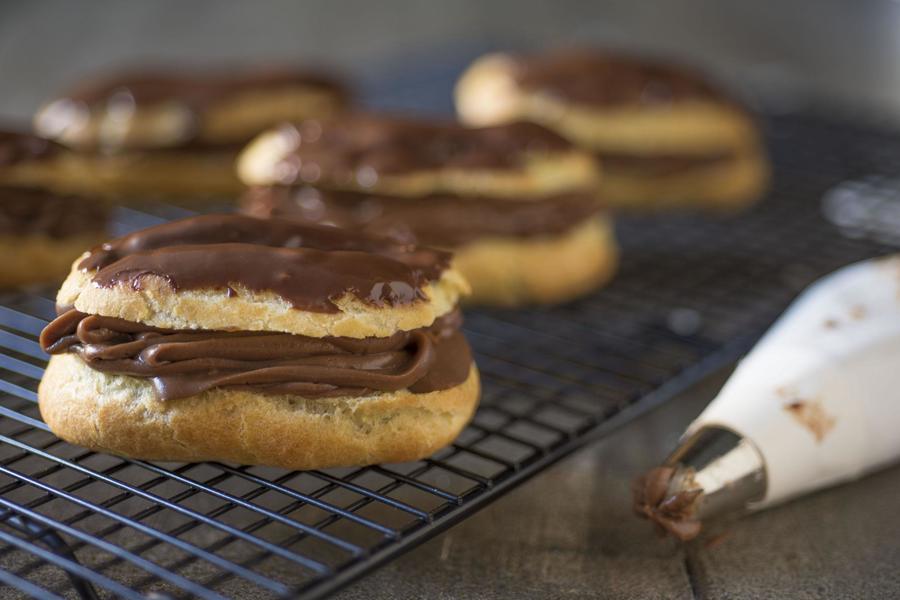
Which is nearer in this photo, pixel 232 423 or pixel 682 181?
pixel 232 423

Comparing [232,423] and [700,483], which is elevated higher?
[232,423]

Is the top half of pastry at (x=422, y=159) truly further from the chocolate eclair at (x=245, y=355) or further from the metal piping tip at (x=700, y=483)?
the metal piping tip at (x=700, y=483)

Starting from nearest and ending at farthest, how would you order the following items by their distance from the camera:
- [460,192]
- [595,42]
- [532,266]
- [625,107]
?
1. [460,192]
2. [532,266]
3. [625,107]
4. [595,42]

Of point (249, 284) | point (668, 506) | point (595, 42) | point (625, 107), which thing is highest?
point (249, 284)

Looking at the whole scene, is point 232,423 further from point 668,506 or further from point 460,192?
point 460,192

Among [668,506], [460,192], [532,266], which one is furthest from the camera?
[532,266]

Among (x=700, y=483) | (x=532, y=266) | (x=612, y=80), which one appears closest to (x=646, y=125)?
(x=612, y=80)

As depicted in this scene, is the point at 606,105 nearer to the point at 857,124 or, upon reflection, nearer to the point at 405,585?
the point at 857,124

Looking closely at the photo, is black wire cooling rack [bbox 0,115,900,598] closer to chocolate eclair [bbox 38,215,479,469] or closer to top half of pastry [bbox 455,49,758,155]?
chocolate eclair [bbox 38,215,479,469]
